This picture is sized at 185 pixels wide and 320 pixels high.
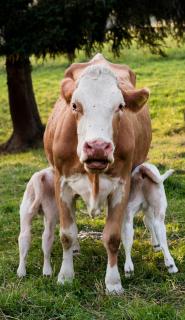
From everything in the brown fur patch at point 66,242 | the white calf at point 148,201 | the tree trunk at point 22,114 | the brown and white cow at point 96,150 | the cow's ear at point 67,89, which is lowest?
the tree trunk at point 22,114

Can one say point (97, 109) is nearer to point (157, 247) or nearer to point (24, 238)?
point (24, 238)

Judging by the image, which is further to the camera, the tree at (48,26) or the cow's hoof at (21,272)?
the tree at (48,26)

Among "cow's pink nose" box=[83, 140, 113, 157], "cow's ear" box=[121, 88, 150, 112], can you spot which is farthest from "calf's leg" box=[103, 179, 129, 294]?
"cow's pink nose" box=[83, 140, 113, 157]

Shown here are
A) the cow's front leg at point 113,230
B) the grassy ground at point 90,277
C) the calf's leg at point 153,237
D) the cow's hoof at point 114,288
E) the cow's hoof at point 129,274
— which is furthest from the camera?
the calf's leg at point 153,237

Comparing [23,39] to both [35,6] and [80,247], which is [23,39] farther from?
[80,247]

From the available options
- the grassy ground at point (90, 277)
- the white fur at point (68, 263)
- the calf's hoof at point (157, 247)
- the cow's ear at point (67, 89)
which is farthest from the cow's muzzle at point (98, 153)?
the calf's hoof at point (157, 247)

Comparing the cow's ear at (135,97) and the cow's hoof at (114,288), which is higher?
the cow's ear at (135,97)

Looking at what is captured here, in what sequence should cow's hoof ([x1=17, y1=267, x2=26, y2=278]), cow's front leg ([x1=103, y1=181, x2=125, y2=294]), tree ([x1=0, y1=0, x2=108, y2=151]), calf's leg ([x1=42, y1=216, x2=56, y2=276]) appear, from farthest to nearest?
A: tree ([x1=0, y1=0, x2=108, y2=151]), calf's leg ([x1=42, y1=216, x2=56, y2=276]), cow's hoof ([x1=17, y1=267, x2=26, y2=278]), cow's front leg ([x1=103, y1=181, x2=125, y2=294])

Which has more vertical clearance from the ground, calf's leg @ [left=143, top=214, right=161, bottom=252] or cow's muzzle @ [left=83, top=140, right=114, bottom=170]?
cow's muzzle @ [left=83, top=140, right=114, bottom=170]

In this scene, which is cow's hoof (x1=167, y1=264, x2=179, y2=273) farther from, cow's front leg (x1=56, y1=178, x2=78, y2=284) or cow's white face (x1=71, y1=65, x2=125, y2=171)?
cow's white face (x1=71, y1=65, x2=125, y2=171)

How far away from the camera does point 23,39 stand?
14.2 metres

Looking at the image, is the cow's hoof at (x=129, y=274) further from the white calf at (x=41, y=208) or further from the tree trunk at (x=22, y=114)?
the tree trunk at (x=22, y=114)

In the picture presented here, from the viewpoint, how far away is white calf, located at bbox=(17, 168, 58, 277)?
673cm

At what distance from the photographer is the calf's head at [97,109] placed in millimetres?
5344
